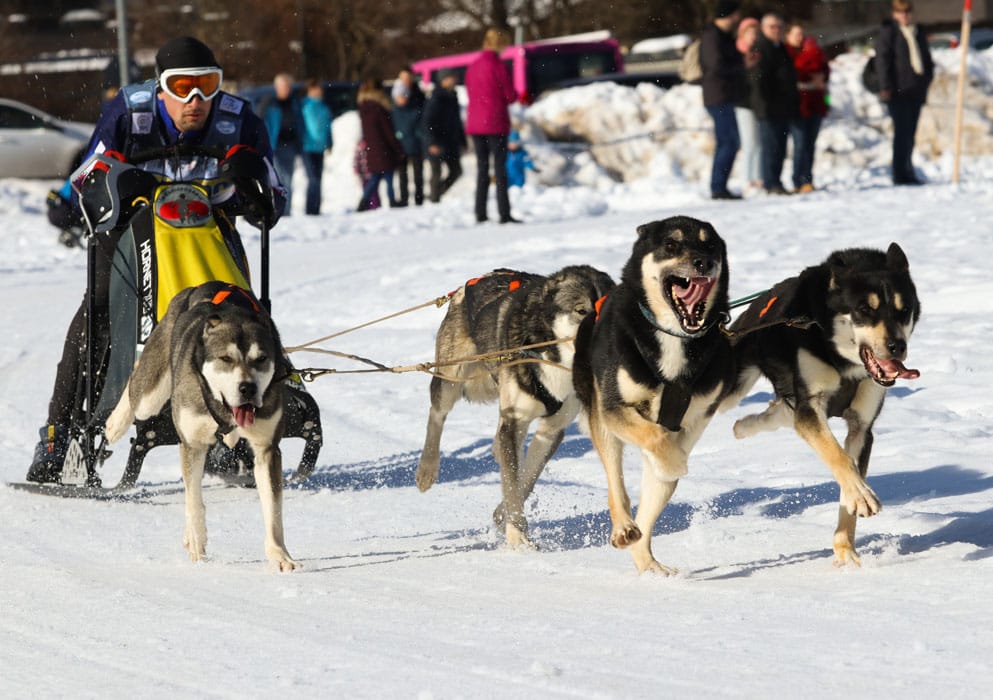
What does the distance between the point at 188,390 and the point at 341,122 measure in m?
15.3

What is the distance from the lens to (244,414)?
4246 mm

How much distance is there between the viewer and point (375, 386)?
764 cm

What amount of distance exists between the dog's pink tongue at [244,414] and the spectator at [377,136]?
1141 cm

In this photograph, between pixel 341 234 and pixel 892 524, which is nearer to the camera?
pixel 892 524

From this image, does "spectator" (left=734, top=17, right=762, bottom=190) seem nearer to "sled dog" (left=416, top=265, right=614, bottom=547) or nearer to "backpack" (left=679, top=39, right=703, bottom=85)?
"backpack" (left=679, top=39, right=703, bottom=85)

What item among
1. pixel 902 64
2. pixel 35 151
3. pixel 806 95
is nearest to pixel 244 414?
pixel 806 95

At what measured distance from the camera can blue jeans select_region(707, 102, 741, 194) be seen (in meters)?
13.1

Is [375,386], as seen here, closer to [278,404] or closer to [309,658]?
[278,404]

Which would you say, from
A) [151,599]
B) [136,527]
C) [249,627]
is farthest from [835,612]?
[136,527]

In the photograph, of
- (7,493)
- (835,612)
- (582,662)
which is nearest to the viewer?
(582,662)

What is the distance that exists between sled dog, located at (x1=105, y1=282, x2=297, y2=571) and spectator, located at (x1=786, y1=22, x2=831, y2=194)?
33.0ft

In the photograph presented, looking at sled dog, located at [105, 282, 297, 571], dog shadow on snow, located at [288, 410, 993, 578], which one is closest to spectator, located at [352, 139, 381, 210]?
dog shadow on snow, located at [288, 410, 993, 578]

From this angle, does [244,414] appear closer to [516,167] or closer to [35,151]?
[516,167]

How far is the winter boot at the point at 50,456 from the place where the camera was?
537cm
